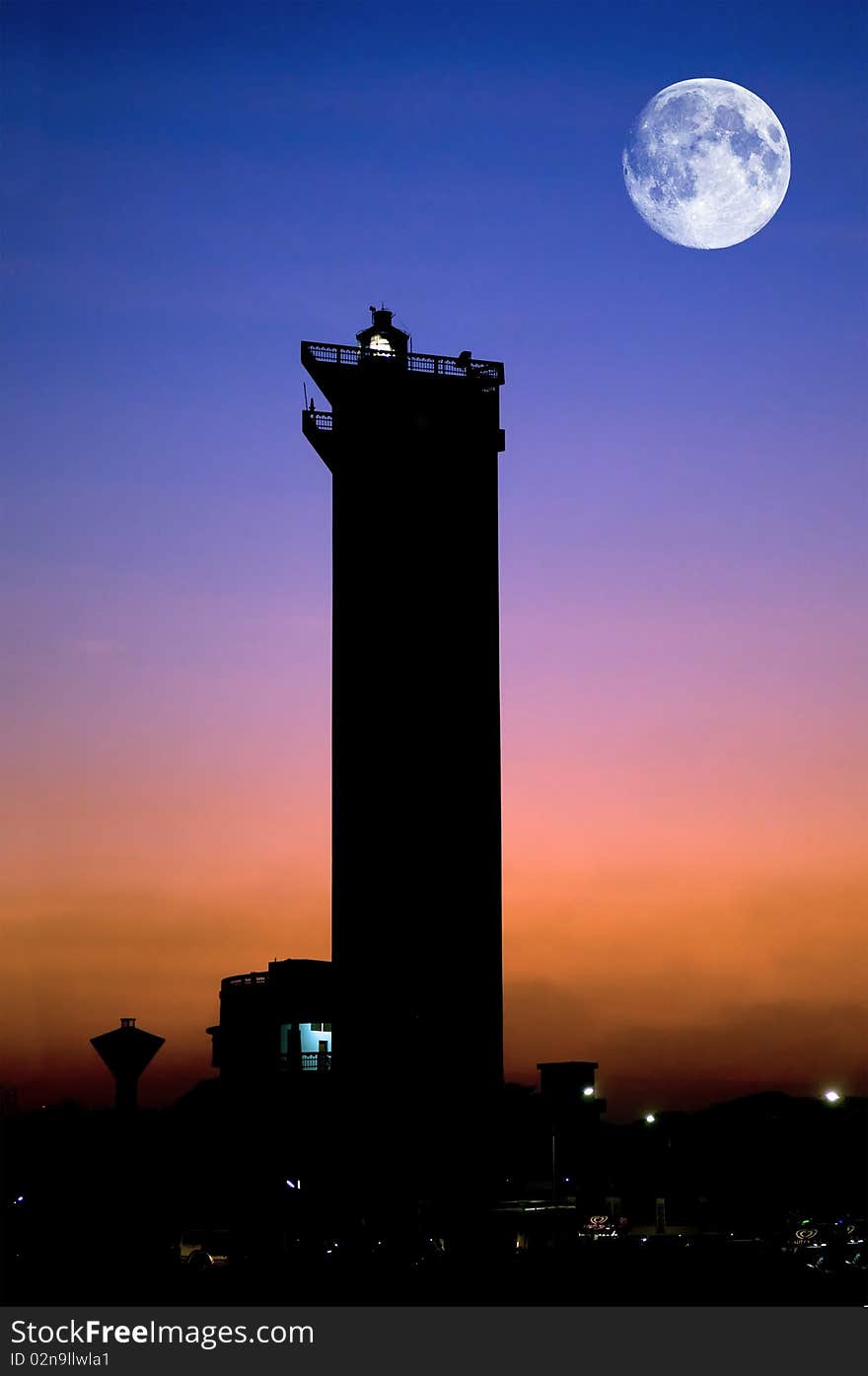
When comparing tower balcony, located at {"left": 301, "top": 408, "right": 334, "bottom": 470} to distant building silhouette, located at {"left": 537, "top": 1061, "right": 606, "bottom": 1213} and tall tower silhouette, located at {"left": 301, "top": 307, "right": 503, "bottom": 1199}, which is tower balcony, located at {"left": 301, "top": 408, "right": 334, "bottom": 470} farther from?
distant building silhouette, located at {"left": 537, "top": 1061, "right": 606, "bottom": 1213}

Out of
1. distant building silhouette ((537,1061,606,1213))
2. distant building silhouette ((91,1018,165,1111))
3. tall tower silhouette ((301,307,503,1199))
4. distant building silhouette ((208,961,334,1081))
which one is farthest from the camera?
distant building silhouette ((537,1061,606,1213))

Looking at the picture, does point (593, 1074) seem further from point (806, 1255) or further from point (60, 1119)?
point (60, 1119)

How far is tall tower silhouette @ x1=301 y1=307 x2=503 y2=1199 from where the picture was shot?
230ft

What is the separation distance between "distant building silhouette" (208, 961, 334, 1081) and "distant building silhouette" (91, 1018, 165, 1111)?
4123 cm

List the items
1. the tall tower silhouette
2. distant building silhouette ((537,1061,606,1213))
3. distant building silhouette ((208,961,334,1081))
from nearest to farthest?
the tall tower silhouette, distant building silhouette ((208,961,334,1081)), distant building silhouette ((537,1061,606,1213))

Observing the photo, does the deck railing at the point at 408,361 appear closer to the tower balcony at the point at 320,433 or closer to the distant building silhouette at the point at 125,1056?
the tower balcony at the point at 320,433

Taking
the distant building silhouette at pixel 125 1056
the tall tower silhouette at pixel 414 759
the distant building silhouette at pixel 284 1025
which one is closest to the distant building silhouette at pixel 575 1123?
the distant building silhouette at pixel 284 1025

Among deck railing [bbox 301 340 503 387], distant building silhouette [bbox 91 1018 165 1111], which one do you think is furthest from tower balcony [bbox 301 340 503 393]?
distant building silhouette [bbox 91 1018 165 1111]

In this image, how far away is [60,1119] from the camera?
152875 mm

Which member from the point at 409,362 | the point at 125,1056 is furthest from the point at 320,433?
the point at 125,1056

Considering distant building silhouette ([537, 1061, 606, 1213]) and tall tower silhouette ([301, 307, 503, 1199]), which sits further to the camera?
distant building silhouette ([537, 1061, 606, 1213])

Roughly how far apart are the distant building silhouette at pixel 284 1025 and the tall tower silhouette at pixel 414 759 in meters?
9.17

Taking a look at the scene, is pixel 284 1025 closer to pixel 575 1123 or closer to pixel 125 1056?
pixel 575 1123

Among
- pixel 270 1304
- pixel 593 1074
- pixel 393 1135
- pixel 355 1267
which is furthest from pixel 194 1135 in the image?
pixel 270 1304
